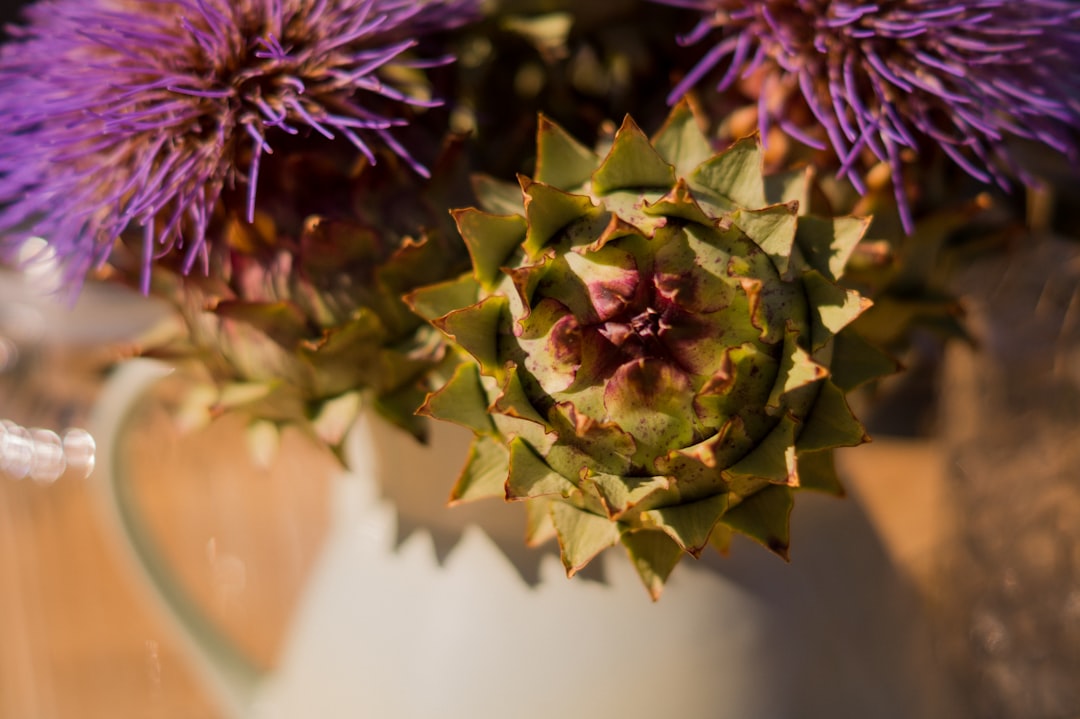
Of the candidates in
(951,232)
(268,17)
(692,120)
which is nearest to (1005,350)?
(951,232)

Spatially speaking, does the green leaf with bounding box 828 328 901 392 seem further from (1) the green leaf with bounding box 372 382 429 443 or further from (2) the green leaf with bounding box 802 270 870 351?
(1) the green leaf with bounding box 372 382 429 443

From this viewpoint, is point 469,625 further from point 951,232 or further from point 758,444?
point 951,232

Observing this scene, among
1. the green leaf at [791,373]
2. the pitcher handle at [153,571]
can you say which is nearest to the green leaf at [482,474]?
the green leaf at [791,373]

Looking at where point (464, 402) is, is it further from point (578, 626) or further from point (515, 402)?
point (578, 626)

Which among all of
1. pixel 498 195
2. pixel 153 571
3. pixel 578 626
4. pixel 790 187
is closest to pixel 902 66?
pixel 790 187

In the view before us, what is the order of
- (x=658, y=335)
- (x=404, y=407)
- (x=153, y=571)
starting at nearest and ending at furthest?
(x=658, y=335) < (x=404, y=407) < (x=153, y=571)
